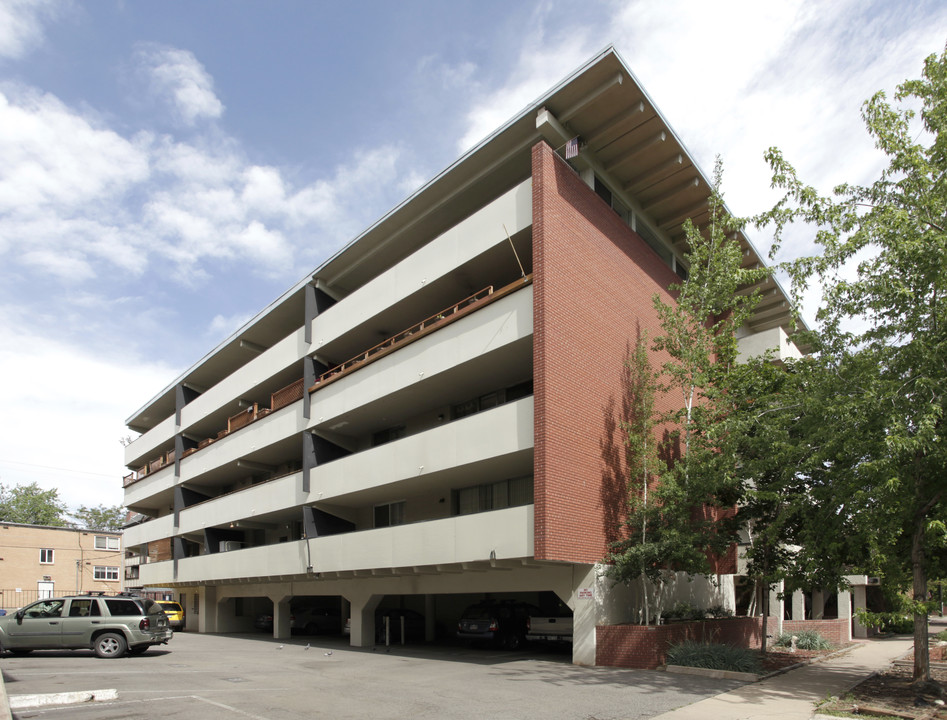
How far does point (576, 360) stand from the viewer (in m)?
18.8

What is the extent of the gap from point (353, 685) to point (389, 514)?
454 inches

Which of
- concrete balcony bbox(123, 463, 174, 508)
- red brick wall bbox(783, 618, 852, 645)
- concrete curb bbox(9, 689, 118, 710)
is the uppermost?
concrete balcony bbox(123, 463, 174, 508)

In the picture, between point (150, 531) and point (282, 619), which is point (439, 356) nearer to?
point (282, 619)

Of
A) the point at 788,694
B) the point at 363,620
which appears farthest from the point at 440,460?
the point at 788,694

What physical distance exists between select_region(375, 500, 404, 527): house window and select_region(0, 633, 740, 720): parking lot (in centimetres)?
519

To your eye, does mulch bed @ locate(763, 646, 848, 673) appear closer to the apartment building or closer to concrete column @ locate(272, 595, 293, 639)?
the apartment building

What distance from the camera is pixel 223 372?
39.6 meters

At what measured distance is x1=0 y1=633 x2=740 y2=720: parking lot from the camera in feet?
38.8

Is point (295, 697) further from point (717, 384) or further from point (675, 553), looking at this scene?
point (717, 384)

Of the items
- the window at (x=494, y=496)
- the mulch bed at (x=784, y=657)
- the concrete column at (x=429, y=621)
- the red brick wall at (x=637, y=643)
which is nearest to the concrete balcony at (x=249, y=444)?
the window at (x=494, y=496)

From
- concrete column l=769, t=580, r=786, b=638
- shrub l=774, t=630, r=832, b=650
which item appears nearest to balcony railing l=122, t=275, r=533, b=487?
concrete column l=769, t=580, r=786, b=638

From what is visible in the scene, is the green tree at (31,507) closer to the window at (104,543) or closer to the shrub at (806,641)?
the window at (104,543)

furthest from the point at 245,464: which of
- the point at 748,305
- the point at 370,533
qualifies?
the point at 748,305

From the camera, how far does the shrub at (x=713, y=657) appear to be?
53.2 feet
